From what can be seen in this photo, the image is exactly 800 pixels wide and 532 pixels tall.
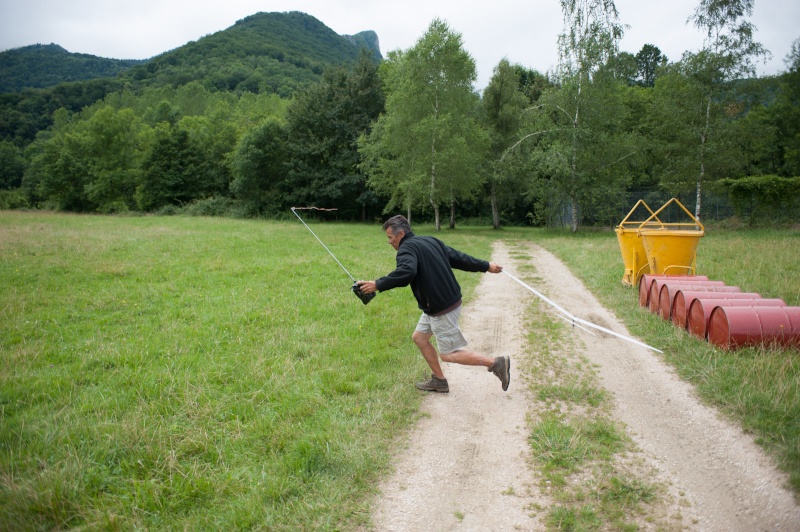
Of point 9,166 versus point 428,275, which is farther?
point 9,166

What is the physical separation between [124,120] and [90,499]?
209 feet

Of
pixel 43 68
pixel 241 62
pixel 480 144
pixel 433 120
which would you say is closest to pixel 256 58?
pixel 241 62

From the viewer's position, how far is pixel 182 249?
17.1 m

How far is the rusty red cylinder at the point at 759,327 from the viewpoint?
6238 mm

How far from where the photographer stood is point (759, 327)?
248 inches

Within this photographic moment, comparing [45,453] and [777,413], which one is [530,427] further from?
[45,453]

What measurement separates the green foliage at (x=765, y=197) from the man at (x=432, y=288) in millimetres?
29017

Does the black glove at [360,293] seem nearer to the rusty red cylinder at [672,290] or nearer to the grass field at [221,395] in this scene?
the grass field at [221,395]

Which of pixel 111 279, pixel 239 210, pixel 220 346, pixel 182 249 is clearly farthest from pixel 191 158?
pixel 220 346

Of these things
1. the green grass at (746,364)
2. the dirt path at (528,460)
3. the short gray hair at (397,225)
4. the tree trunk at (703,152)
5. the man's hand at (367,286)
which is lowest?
the dirt path at (528,460)

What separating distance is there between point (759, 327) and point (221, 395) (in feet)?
21.6

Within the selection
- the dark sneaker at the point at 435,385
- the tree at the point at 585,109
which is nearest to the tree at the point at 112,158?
the tree at the point at 585,109

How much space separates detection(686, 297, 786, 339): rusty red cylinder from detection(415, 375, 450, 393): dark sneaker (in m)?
3.88

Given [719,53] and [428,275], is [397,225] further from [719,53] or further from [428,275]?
[719,53]
